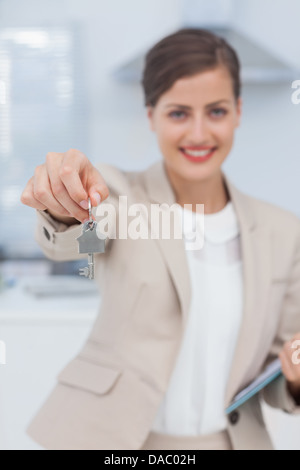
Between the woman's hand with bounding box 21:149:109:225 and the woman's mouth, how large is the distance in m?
0.27

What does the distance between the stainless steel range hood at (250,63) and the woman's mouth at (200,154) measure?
62cm

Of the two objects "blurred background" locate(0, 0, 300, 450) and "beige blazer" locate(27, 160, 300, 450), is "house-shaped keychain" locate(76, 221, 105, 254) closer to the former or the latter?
"beige blazer" locate(27, 160, 300, 450)

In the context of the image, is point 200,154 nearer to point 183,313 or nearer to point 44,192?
point 183,313

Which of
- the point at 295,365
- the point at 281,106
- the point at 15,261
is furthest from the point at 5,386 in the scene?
the point at 281,106

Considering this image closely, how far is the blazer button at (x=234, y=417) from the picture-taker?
0.60 metres

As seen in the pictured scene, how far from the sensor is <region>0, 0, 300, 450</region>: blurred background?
1203mm

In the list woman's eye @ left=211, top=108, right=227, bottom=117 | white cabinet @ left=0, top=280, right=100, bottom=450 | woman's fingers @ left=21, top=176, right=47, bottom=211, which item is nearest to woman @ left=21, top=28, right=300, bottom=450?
woman's eye @ left=211, top=108, right=227, bottom=117

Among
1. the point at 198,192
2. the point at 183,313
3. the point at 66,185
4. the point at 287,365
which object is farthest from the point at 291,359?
the point at 66,185

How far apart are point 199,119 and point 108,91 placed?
741 mm

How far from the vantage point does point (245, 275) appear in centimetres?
60

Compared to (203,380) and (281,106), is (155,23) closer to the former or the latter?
(281,106)

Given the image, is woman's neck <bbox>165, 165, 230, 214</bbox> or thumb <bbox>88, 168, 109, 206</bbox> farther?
woman's neck <bbox>165, 165, 230, 214</bbox>

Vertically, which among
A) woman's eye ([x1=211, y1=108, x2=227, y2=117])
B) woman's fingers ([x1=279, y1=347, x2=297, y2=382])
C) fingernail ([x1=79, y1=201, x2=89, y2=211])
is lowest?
woman's fingers ([x1=279, y1=347, x2=297, y2=382])
